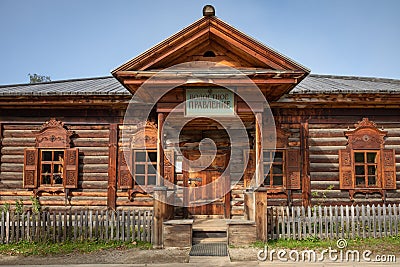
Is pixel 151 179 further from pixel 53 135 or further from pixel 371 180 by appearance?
pixel 371 180

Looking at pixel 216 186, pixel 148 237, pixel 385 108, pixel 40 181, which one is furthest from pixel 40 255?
pixel 385 108

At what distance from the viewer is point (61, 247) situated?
9195 millimetres

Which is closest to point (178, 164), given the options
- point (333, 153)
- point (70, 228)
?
point (70, 228)

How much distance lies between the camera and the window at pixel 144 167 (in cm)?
1179

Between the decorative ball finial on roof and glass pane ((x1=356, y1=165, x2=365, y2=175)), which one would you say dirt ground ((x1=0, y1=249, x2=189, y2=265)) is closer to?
the decorative ball finial on roof

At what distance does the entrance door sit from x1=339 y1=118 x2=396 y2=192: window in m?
3.63

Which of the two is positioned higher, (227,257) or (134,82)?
(134,82)

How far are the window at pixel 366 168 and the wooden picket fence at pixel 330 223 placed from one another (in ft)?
5.16

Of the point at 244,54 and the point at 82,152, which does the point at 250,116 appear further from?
the point at 82,152

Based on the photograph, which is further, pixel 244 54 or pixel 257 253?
pixel 244 54

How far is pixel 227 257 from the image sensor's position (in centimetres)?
820

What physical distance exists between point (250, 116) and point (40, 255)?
20.0 feet

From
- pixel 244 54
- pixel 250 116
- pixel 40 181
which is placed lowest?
pixel 40 181

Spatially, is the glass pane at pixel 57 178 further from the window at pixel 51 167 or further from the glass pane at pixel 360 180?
the glass pane at pixel 360 180
